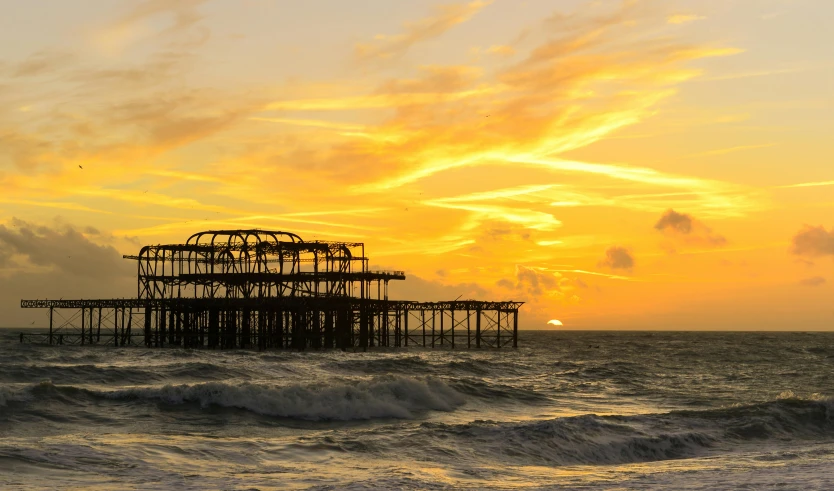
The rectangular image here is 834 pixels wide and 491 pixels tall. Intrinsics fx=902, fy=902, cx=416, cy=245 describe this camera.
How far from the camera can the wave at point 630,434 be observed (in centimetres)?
2206

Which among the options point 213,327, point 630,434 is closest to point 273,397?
point 630,434

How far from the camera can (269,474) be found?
1784 centimetres

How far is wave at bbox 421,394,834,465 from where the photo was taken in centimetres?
2206

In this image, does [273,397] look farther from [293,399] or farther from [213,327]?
[213,327]

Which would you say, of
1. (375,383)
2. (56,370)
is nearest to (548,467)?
(375,383)

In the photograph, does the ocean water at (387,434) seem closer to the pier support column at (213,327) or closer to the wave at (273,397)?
the wave at (273,397)

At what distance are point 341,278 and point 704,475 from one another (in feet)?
169

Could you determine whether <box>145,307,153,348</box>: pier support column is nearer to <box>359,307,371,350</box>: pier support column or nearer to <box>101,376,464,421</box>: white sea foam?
<box>359,307,371,350</box>: pier support column

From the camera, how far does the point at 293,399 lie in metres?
28.2

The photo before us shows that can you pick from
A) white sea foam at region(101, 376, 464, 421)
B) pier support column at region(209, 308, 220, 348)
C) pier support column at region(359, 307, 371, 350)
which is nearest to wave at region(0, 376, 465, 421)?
white sea foam at region(101, 376, 464, 421)

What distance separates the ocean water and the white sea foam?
0.06m

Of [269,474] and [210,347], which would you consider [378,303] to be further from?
[269,474]

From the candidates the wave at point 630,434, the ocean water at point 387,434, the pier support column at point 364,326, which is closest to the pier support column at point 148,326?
the pier support column at point 364,326

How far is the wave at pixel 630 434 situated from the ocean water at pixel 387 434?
6 centimetres
